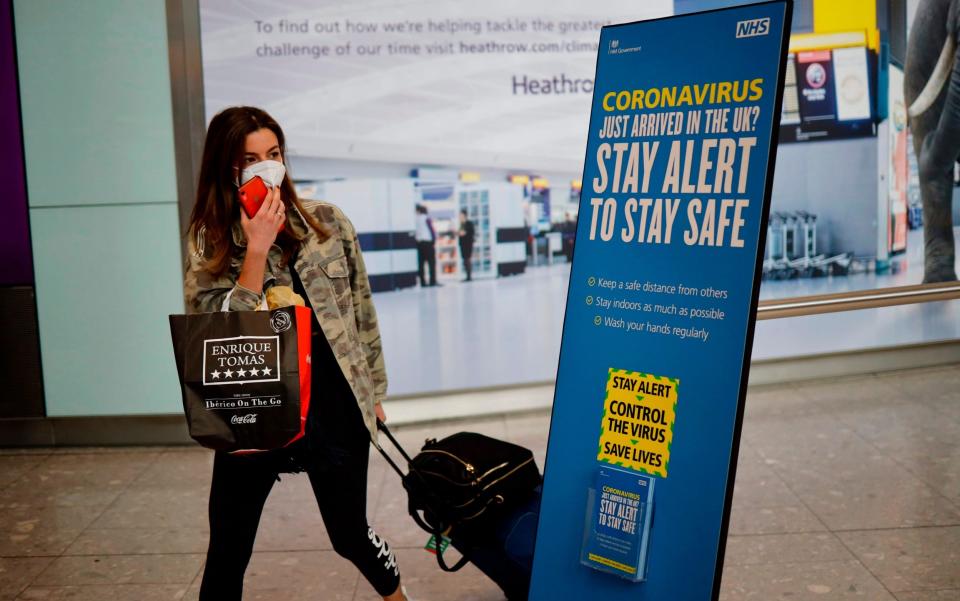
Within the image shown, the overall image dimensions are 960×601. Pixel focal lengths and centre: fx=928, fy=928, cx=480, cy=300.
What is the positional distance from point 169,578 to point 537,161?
9.33 ft

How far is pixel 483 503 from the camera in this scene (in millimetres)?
2547

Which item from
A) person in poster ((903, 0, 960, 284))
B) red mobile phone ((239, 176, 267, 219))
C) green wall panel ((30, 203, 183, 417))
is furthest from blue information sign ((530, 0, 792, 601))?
person in poster ((903, 0, 960, 284))

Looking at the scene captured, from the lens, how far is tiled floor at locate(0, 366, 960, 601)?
2.98m

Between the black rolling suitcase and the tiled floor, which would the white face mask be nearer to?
the black rolling suitcase

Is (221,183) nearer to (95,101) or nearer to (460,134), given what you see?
(95,101)

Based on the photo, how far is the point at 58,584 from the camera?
310 centimetres

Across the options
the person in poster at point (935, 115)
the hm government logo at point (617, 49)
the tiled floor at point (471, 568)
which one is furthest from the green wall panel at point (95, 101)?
the person in poster at point (935, 115)

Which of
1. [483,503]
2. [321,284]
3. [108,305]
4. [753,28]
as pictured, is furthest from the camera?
[108,305]

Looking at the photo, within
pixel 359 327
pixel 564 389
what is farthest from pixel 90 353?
pixel 564 389

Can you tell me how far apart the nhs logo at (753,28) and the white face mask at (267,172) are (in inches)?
42.8

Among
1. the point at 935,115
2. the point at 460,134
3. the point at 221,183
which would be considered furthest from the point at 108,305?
the point at 935,115

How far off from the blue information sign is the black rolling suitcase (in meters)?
0.23

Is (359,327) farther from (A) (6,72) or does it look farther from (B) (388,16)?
(A) (6,72)

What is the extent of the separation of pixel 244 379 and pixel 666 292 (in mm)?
976
